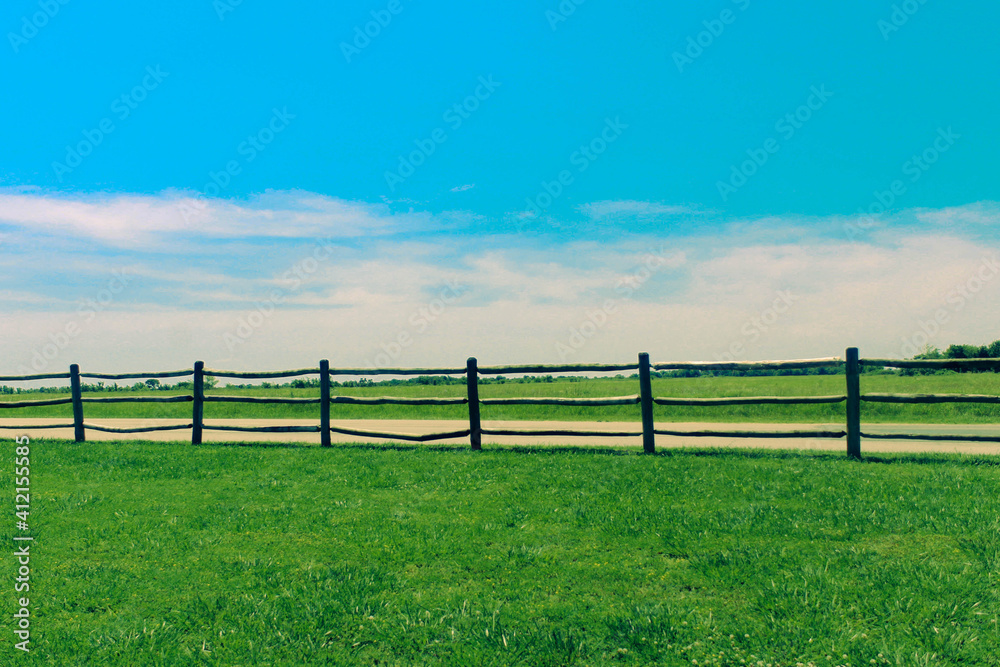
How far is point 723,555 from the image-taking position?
5.55 metres

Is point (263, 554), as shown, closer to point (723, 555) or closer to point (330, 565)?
point (330, 565)

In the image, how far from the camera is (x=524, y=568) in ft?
17.9

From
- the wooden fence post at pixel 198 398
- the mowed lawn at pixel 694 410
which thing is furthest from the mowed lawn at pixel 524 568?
the mowed lawn at pixel 694 410

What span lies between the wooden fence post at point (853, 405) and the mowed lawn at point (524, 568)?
138 centimetres

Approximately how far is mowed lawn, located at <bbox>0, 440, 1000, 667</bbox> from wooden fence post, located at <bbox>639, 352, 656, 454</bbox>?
2.22 m

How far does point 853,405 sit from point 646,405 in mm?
3518

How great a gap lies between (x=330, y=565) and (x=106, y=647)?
5.99ft

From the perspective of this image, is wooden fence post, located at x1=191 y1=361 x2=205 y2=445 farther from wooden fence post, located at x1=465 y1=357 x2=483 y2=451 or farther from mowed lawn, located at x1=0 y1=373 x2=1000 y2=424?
wooden fence post, located at x1=465 y1=357 x2=483 y2=451

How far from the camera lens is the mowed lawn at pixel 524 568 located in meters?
4.10

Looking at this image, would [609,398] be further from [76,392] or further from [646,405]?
[76,392]

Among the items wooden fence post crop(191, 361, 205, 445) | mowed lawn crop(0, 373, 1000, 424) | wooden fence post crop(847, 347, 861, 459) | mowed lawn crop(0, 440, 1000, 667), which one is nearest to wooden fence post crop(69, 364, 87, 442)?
mowed lawn crop(0, 373, 1000, 424)

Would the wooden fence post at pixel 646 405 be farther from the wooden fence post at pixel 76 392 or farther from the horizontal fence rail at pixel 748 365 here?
the wooden fence post at pixel 76 392

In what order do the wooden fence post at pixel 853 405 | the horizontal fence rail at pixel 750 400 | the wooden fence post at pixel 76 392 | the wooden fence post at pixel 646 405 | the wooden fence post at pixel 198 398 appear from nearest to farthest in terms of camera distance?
the wooden fence post at pixel 853 405, the horizontal fence rail at pixel 750 400, the wooden fence post at pixel 646 405, the wooden fence post at pixel 198 398, the wooden fence post at pixel 76 392

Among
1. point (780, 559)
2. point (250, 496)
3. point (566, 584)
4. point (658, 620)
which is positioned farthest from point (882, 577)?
point (250, 496)
